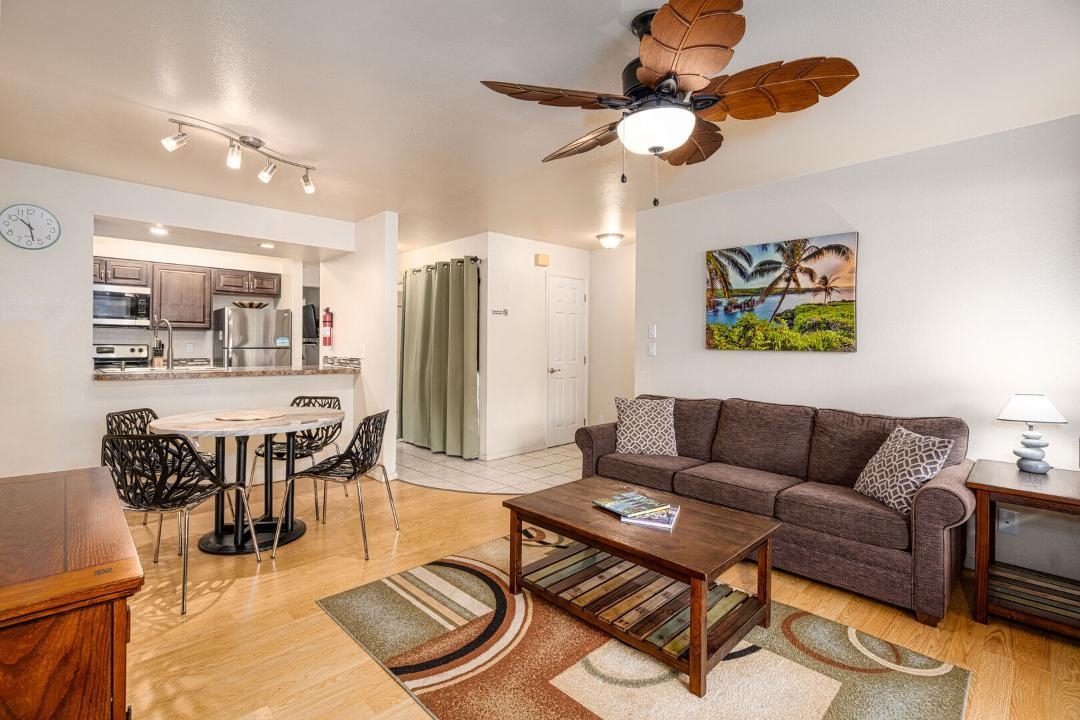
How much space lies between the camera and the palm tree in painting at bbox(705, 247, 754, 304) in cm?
396

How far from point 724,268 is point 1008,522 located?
2.32 meters

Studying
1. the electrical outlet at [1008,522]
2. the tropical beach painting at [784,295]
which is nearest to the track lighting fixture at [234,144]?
the tropical beach painting at [784,295]

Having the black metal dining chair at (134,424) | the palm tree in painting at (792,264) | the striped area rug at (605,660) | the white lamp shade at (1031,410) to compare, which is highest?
the palm tree in painting at (792,264)

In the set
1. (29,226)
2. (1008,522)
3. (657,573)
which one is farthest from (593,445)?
(29,226)

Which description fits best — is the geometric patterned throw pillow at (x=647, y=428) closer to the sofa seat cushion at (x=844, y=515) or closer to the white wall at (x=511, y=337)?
the sofa seat cushion at (x=844, y=515)

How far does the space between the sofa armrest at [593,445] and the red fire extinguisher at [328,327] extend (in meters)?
3.16

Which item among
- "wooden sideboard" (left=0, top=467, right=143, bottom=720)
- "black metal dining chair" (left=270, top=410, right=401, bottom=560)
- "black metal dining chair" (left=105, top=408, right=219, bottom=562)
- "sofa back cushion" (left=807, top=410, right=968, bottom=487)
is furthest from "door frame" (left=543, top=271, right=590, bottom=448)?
"wooden sideboard" (left=0, top=467, right=143, bottom=720)

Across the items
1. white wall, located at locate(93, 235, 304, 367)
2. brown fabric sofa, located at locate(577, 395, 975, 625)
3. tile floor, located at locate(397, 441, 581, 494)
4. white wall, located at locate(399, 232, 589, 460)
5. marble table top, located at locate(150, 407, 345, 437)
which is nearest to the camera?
brown fabric sofa, located at locate(577, 395, 975, 625)

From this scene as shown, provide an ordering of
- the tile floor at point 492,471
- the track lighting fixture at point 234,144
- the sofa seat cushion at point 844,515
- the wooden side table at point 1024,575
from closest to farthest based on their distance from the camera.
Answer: the wooden side table at point 1024,575
the sofa seat cushion at point 844,515
the track lighting fixture at point 234,144
the tile floor at point 492,471

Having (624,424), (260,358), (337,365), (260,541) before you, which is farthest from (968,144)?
(260,358)

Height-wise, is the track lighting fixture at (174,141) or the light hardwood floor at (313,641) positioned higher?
the track lighting fixture at (174,141)

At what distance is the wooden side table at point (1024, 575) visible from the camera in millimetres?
2242

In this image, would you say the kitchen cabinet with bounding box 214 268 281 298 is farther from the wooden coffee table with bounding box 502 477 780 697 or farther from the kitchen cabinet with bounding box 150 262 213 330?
the wooden coffee table with bounding box 502 477 780 697

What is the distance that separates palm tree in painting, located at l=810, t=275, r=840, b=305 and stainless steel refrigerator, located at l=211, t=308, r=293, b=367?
5791 millimetres
